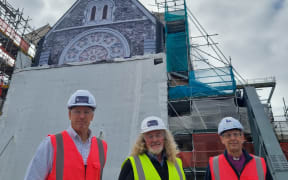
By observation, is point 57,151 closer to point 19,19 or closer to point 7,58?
point 7,58

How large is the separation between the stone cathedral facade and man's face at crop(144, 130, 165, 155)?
10200 millimetres

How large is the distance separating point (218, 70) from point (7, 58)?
52.5 feet

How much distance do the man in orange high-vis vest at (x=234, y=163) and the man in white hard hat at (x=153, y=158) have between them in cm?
56

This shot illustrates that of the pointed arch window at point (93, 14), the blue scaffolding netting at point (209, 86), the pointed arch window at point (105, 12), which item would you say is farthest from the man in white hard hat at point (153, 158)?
the pointed arch window at point (93, 14)

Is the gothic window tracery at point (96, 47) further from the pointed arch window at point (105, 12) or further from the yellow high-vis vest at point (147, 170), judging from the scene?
the yellow high-vis vest at point (147, 170)

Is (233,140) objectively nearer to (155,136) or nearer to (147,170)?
(155,136)

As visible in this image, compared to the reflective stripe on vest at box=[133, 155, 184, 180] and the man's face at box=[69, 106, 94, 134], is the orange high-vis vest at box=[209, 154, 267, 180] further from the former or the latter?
the man's face at box=[69, 106, 94, 134]

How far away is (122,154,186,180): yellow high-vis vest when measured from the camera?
106 inches

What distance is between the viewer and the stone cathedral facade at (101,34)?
13.3 meters

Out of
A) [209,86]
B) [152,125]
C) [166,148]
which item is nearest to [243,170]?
[166,148]

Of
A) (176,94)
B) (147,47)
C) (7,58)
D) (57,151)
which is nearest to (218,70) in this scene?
(176,94)

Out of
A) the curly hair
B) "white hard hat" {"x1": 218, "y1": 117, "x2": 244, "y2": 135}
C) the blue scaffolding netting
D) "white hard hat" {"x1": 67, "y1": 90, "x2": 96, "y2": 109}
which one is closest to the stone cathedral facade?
the blue scaffolding netting

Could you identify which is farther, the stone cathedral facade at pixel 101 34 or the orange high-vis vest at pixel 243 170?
the stone cathedral facade at pixel 101 34

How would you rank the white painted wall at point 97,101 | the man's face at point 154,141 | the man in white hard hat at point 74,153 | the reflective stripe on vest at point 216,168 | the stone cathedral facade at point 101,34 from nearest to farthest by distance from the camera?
the man in white hard hat at point 74,153 < the man's face at point 154,141 < the reflective stripe on vest at point 216,168 < the white painted wall at point 97,101 < the stone cathedral facade at point 101,34
